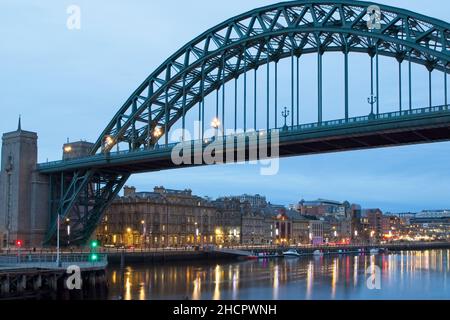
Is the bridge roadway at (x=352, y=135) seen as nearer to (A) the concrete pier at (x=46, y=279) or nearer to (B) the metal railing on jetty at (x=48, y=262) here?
(B) the metal railing on jetty at (x=48, y=262)

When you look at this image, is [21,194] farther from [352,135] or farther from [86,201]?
[352,135]

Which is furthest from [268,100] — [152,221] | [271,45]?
[152,221]

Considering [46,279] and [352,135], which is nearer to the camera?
[46,279]

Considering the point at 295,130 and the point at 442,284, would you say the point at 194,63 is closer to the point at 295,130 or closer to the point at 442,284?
the point at 295,130

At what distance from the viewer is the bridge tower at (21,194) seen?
79688mm

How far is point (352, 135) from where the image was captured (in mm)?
56688

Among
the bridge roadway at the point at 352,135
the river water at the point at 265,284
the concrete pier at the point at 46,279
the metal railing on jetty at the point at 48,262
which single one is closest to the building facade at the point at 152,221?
the river water at the point at 265,284

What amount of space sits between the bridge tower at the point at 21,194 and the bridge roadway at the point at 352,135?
1330 centimetres

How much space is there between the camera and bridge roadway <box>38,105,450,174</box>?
5253 centimetres

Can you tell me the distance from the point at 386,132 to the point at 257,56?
21.4 metres

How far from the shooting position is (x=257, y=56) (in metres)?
71.9

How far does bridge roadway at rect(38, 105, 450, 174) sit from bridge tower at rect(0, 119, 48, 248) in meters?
13.3

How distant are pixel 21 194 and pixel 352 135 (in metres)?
41.7

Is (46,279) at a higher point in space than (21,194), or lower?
lower
